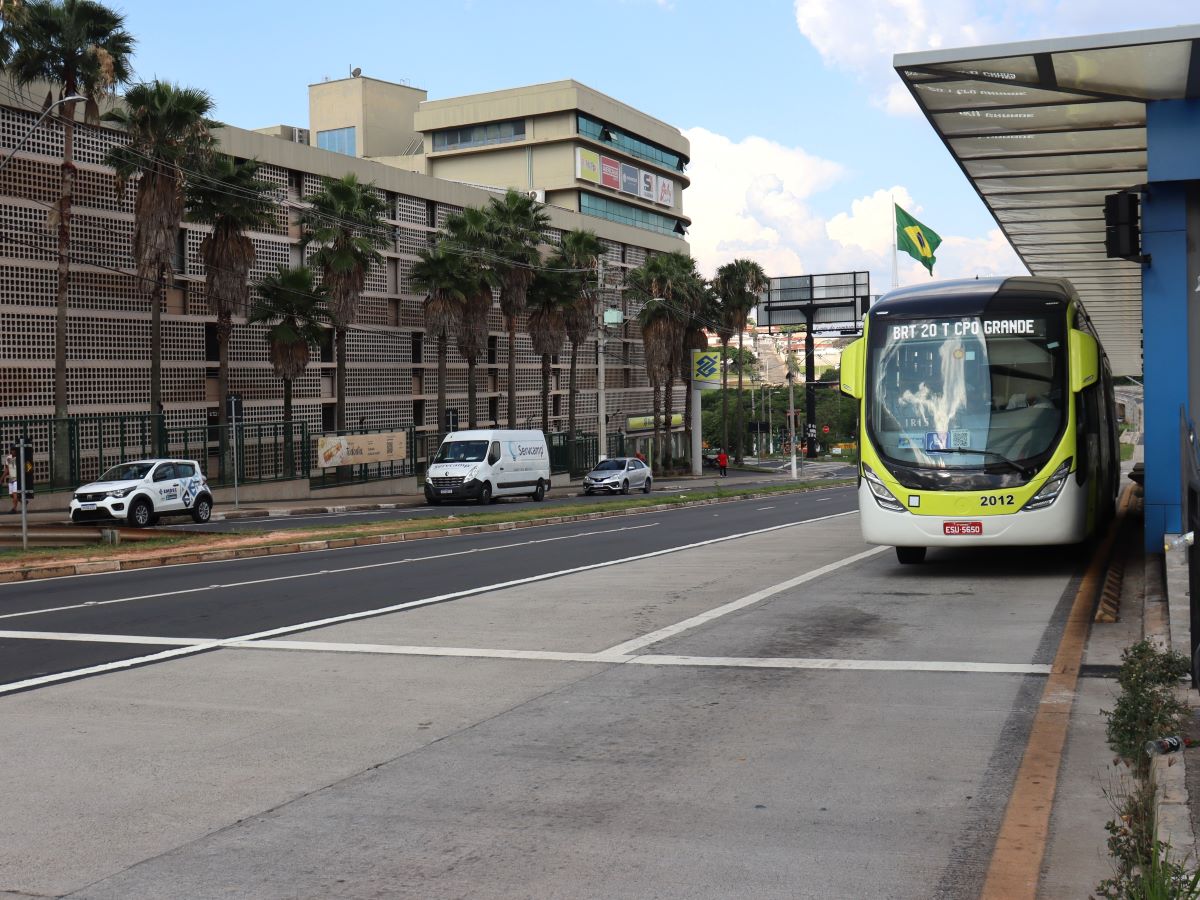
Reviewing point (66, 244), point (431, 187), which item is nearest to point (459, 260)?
point (431, 187)

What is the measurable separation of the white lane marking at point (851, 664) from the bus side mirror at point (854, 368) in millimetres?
6118

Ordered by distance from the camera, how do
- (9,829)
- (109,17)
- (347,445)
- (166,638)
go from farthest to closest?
(347,445)
(109,17)
(166,638)
(9,829)

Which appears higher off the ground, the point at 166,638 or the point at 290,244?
the point at 290,244

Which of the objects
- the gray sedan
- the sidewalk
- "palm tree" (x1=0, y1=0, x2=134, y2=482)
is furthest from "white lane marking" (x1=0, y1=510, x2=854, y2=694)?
the gray sedan

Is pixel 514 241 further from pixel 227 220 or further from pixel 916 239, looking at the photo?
pixel 916 239

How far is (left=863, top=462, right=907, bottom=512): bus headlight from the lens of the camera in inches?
576

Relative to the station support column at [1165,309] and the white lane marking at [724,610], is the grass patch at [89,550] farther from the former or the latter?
the station support column at [1165,309]

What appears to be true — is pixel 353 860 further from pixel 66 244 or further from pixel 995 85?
pixel 66 244

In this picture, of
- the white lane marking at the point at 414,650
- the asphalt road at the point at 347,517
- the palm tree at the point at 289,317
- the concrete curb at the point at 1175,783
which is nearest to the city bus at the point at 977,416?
the concrete curb at the point at 1175,783

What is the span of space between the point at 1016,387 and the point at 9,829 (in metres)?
11.8

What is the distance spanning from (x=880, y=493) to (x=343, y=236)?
3870 centimetres

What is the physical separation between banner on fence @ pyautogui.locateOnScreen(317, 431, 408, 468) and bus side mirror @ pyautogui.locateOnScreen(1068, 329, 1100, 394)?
38805mm

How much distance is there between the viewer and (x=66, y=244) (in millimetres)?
38594

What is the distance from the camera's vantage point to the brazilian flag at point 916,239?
35.8 m
